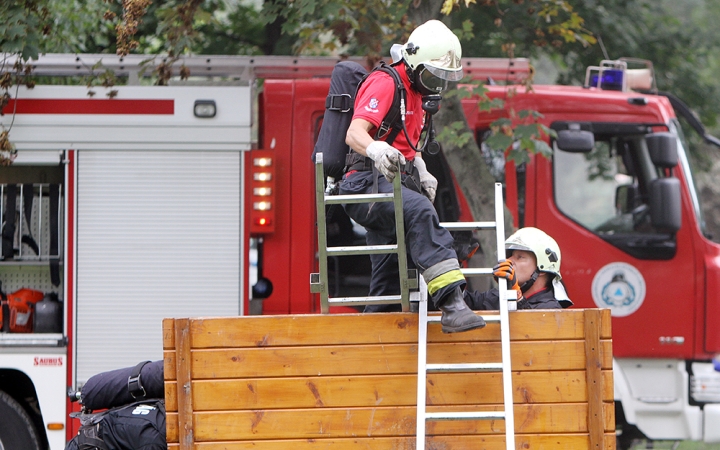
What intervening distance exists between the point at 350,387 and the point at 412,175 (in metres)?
1.16

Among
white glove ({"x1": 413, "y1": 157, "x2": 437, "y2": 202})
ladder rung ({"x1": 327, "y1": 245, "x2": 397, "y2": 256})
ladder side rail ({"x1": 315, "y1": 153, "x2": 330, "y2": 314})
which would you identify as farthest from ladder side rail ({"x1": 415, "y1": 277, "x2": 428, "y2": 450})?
white glove ({"x1": 413, "y1": 157, "x2": 437, "y2": 202})

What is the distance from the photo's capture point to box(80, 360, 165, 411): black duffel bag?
14.4 feet

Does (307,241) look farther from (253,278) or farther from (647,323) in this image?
(647,323)

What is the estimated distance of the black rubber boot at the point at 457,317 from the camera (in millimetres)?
3668

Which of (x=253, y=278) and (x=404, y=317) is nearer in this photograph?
(x=404, y=317)

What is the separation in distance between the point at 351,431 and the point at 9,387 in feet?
10.9

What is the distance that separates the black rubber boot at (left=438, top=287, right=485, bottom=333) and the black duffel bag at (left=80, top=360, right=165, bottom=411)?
4.83ft

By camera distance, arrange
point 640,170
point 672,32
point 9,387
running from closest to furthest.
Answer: point 9,387
point 640,170
point 672,32

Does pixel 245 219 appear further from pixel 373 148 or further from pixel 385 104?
pixel 373 148

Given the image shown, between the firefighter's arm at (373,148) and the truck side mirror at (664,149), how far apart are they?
2921 mm

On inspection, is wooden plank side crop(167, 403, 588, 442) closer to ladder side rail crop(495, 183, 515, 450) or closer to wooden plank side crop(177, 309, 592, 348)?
ladder side rail crop(495, 183, 515, 450)

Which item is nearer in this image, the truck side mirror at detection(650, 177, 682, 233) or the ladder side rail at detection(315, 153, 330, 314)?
the ladder side rail at detection(315, 153, 330, 314)

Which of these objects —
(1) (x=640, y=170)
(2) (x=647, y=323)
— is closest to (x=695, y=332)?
(2) (x=647, y=323)

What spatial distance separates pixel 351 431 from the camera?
3.80m
